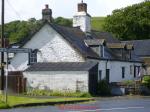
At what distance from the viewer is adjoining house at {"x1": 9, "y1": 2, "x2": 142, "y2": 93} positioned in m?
50.3

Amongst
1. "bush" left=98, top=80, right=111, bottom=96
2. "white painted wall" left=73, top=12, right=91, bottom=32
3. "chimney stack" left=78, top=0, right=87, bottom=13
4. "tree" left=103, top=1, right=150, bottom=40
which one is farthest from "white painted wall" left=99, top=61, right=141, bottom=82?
"tree" left=103, top=1, right=150, bottom=40

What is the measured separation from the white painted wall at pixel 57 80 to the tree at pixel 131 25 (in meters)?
47.4

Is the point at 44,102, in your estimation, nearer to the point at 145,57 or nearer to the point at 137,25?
the point at 145,57

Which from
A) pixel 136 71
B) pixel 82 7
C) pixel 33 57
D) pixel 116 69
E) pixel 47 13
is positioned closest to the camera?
pixel 33 57

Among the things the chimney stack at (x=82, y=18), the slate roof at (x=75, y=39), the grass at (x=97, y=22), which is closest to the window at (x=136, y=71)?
the chimney stack at (x=82, y=18)

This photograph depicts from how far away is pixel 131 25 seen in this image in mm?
97688

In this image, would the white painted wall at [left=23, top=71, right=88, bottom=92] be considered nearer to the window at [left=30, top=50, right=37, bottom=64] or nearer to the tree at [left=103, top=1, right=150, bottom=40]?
the window at [left=30, top=50, right=37, bottom=64]

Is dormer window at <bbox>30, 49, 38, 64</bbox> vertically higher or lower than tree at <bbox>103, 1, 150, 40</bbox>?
lower

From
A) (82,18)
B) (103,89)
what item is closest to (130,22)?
(82,18)

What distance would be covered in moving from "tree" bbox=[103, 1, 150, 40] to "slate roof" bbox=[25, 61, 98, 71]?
151 ft

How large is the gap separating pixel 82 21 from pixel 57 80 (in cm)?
1142

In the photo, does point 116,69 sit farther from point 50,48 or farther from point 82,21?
point 50,48

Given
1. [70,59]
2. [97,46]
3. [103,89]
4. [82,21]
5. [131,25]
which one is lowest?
[103,89]

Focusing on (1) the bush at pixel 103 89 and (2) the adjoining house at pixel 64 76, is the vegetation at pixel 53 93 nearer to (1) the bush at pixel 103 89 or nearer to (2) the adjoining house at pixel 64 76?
(2) the adjoining house at pixel 64 76
